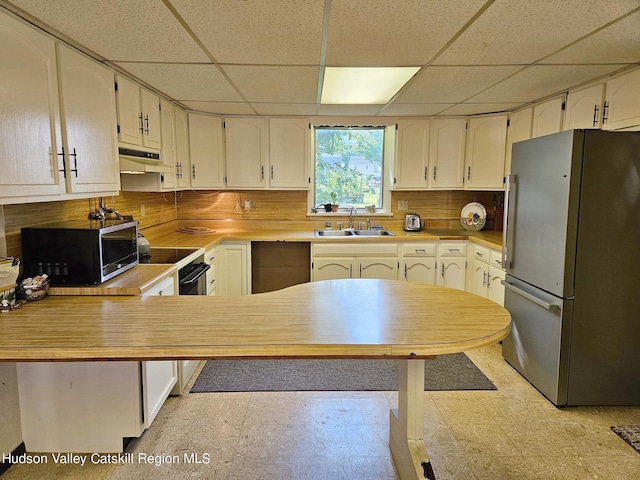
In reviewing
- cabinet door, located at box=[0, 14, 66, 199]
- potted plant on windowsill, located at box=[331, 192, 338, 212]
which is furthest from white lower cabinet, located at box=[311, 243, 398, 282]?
cabinet door, located at box=[0, 14, 66, 199]

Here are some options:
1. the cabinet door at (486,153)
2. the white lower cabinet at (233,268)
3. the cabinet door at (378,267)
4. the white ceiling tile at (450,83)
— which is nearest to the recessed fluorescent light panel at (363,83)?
the white ceiling tile at (450,83)

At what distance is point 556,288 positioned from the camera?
2428 millimetres

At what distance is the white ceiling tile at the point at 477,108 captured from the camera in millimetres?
3510

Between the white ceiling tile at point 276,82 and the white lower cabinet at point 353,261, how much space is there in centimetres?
145

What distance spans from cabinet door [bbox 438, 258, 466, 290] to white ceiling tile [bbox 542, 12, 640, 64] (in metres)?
2.14

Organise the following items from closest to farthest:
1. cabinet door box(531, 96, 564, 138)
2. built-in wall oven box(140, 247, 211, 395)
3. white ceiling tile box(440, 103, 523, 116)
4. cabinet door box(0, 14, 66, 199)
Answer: cabinet door box(0, 14, 66, 199)
built-in wall oven box(140, 247, 211, 395)
cabinet door box(531, 96, 564, 138)
white ceiling tile box(440, 103, 523, 116)

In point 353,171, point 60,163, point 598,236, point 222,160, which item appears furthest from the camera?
point 353,171

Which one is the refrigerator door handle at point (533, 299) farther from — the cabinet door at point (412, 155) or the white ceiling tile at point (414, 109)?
the white ceiling tile at point (414, 109)

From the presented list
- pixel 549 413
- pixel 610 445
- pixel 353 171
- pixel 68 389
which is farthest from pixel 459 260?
pixel 68 389

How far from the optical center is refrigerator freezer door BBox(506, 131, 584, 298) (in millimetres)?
2316

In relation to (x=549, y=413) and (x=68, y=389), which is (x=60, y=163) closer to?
(x=68, y=389)

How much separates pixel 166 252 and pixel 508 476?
2.60m

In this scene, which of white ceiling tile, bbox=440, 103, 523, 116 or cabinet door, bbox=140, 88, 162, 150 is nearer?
cabinet door, bbox=140, 88, 162, 150

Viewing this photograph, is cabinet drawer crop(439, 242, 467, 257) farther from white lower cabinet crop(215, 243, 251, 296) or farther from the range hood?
the range hood
